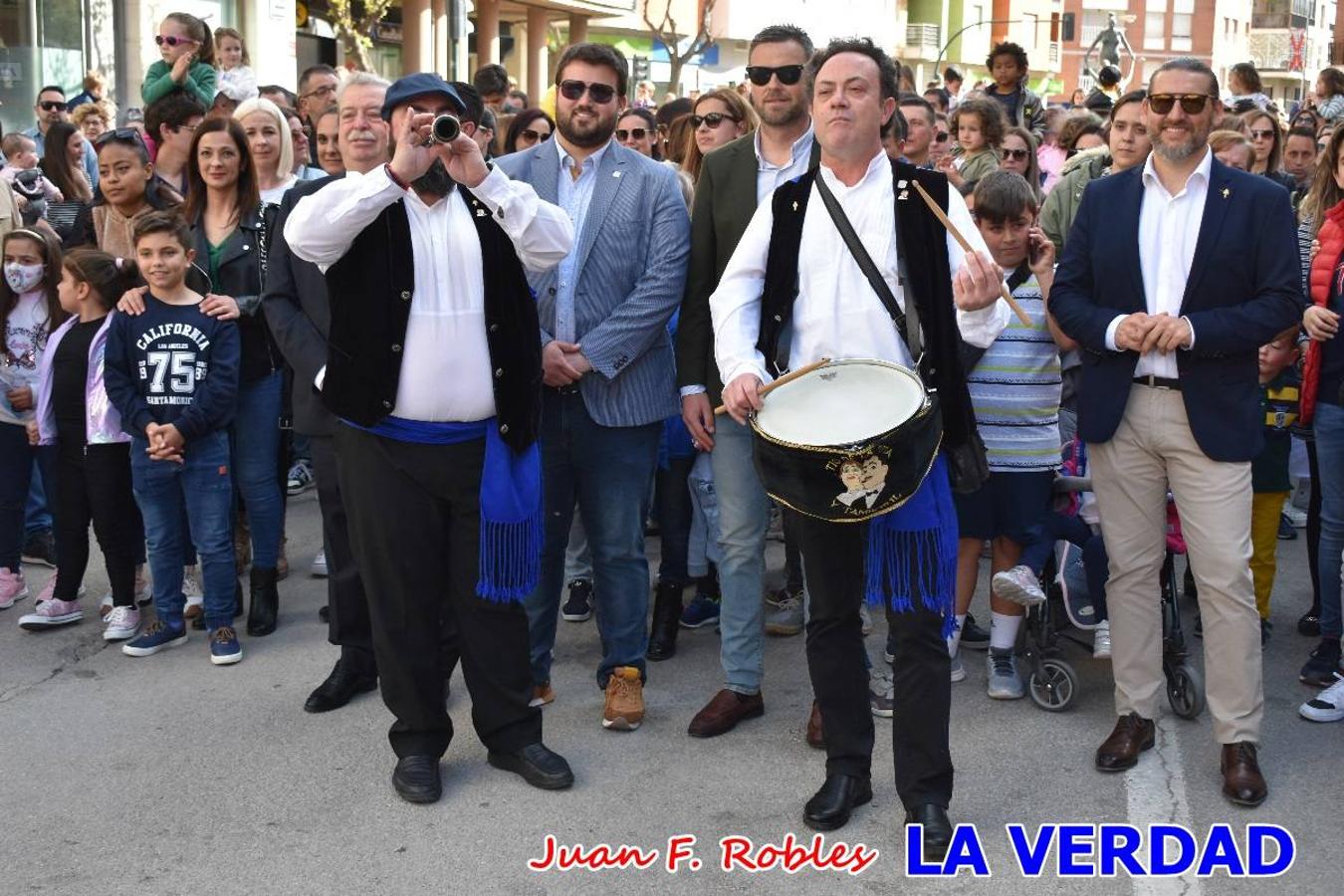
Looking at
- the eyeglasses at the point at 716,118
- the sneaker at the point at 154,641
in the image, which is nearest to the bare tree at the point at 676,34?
the eyeglasses at the point at 716,118

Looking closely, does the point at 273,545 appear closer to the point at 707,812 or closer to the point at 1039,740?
the point at 707,812

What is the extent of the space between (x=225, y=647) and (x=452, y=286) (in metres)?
2.27

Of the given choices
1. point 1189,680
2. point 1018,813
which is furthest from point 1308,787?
point 1018,813

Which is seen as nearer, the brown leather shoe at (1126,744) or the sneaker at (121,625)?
the brown leather shoe at (1126,744)

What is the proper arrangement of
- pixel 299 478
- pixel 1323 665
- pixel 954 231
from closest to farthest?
pixel 954 231 < pixel 1323 665 < pixel 299 478

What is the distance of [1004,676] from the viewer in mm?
5715

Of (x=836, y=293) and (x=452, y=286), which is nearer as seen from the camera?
(x=836, y=293)

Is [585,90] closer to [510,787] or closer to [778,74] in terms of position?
[778,74]

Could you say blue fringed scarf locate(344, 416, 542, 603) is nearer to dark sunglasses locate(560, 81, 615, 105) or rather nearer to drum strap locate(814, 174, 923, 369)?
drum strap locate(814, 174, 923, 369)

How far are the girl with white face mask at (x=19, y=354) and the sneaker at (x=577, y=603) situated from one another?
97.0 inches

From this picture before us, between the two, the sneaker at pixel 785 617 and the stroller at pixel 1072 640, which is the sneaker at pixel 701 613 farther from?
the stroller at pixel 1072 640

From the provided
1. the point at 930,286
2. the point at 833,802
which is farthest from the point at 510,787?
the point at 930,286

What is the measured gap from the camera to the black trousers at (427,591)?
4695mm

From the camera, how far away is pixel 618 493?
539 cm
